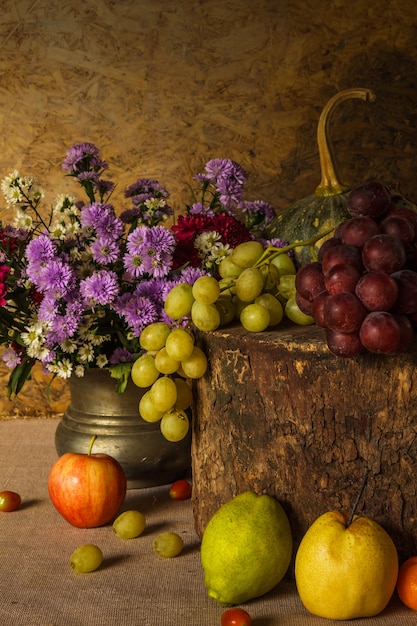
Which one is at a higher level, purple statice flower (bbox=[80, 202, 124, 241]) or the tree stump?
purple statice flower (bbox=[80, 202, 124, 241])

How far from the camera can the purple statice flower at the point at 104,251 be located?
6.00ft

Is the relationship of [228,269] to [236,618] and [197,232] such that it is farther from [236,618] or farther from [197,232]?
[236,618]

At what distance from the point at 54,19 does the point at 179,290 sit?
131 cm

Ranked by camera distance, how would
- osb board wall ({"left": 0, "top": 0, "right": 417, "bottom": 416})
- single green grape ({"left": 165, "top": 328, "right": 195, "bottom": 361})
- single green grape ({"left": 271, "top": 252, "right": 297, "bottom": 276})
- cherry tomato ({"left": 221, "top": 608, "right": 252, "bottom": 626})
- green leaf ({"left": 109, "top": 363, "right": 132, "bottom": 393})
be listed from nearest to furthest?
cherry tomato ({"left": 221, "top": 608, "right": 252, "bottom": 626}) → single green grape ({"left": 165, "top": 328, "right": 195, "bottom": 361}) → single green grape ({"left": 271, "top": 252, "right": 297, "bottom": 276}) → green leaf ({"left": 109, "top": 363, "right": 132, "bottom": 393}) → osb board wall ({"left": 0, "top": 0, "right": 417, "bottom": 416})

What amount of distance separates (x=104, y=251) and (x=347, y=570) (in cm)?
88

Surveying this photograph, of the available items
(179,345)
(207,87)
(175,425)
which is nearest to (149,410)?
(175,425)

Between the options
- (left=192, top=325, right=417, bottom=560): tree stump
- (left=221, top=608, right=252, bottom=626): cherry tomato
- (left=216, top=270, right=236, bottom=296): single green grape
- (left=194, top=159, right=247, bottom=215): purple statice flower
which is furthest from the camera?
(left=194, top=159, right=247, bottom=215): purple statice flower

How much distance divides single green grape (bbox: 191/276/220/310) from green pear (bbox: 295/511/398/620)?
0.49 meters

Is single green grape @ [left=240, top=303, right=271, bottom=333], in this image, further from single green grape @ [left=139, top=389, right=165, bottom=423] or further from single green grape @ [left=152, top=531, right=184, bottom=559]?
single green grape @ [left=152, top=531, right=184, bottom=559]

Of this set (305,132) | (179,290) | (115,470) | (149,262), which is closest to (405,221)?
(179,290)

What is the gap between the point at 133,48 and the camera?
2.56m

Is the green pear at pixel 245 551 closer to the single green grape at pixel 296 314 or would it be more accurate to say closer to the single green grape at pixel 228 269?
the single green grape at pixel 296 314

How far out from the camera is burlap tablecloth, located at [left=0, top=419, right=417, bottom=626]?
146 cm

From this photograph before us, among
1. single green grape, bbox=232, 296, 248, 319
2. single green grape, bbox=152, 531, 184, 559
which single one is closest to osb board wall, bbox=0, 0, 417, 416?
single green grape, bbox=232, 296, 248, 319
